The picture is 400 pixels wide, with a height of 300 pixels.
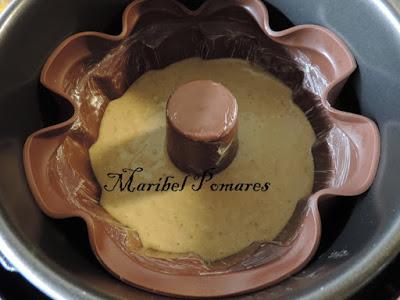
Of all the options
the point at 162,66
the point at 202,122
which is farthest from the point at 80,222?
the point at 162,66

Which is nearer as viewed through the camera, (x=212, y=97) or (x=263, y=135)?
(x=212, y=97)

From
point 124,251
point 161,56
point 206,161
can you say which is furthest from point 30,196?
point 161,56

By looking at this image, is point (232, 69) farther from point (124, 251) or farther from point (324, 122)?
point (124, 251)

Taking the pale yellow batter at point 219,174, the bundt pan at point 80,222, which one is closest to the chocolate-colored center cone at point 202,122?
the pale yellow batter at point 219,174

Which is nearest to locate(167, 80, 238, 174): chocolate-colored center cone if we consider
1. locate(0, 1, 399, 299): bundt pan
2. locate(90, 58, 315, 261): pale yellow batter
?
locate(90, 58, 315, 261): pale yellow batter

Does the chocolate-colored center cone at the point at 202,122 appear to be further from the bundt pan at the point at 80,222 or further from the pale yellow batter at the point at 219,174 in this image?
the bundt pan at the point at 80,222

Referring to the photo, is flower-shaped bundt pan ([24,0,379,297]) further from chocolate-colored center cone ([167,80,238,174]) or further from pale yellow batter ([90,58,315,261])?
chocolate-colored center cone ([167,80,238,174])
